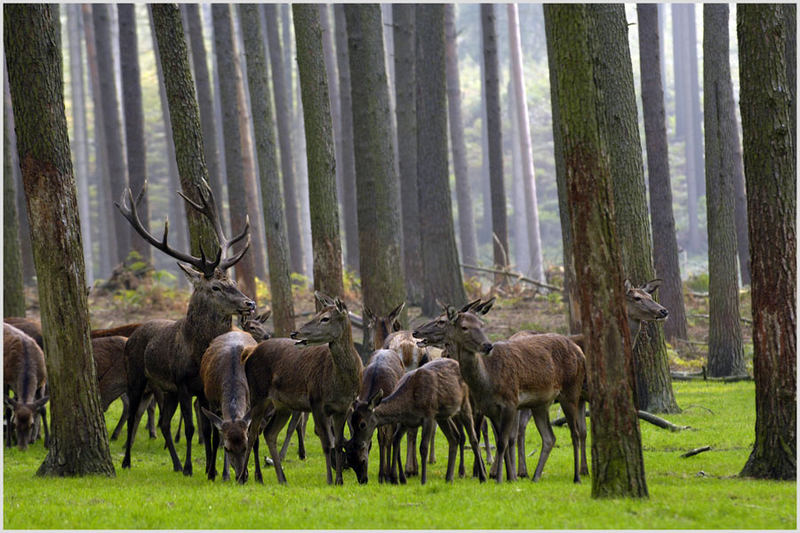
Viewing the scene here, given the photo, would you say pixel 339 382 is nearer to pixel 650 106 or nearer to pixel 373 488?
pixel 373 488

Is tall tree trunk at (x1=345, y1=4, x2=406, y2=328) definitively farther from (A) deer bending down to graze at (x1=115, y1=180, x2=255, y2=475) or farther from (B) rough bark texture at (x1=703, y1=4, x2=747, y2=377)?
(B) rough bark texture at (x1=703, y1=4, x2=747, y2=377)

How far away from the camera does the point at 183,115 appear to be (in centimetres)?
1366

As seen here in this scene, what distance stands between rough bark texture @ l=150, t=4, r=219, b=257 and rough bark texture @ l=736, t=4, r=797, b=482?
7297 mm

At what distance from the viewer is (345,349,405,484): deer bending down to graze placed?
413 inches

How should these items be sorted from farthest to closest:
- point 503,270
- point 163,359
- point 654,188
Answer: point 503,270, point 654,188, point 163,359

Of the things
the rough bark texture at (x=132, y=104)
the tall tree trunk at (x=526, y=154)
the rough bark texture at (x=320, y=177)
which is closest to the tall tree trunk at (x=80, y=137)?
the rough bark texture at (x=132, y=104)

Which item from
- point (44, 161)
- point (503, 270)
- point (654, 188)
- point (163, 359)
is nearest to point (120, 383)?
point (163, 359)

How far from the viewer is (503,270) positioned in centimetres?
2573

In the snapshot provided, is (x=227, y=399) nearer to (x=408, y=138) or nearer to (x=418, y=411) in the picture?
(x=418, y=411)

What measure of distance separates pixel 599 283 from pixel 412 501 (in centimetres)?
258

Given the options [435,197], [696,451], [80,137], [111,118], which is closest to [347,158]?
[111,118]

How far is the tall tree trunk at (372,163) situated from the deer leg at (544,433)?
6546 millimetres

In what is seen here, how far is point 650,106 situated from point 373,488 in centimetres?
1278

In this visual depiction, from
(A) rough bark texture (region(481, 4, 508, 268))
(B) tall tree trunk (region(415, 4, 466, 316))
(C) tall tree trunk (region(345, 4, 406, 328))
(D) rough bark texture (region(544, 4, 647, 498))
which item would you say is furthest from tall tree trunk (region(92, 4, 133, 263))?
(D) rough bark texture (region(544, 4, 647, 498))
